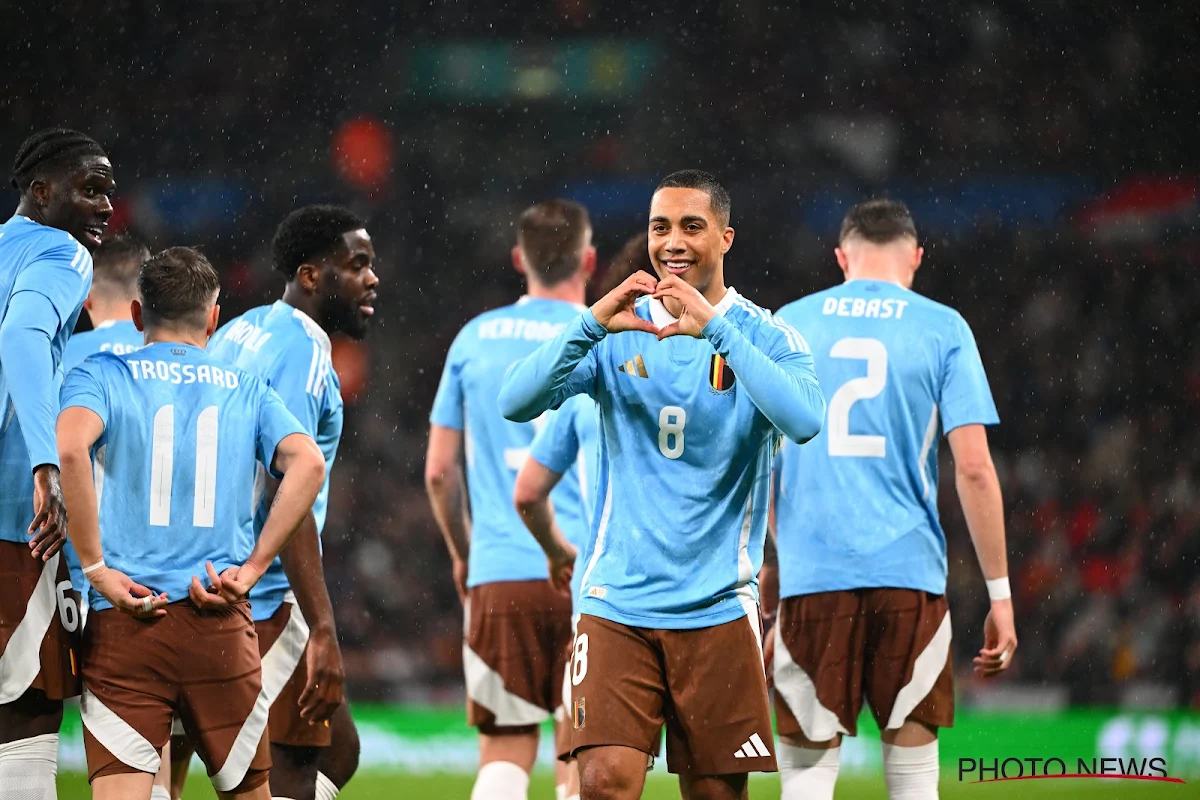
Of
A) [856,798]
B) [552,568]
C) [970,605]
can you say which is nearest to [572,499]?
[552,568]

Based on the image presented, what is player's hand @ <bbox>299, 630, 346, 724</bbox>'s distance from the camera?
4.46 meters

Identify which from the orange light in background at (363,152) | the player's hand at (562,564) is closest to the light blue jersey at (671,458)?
the player's hand at (562,564)

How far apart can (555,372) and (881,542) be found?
5.56 feet

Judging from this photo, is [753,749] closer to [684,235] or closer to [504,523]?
[684,235]

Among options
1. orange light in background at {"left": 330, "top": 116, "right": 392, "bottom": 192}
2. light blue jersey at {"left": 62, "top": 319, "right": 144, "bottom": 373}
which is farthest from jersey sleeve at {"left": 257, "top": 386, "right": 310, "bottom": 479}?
orange light in background at {"left": 330, "top": 116, "right": 392, "bottom": 192}

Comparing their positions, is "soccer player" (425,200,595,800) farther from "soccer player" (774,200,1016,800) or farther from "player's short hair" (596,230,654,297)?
"soccer player" (774,200,1016,800)

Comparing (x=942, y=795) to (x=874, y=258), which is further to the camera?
(x=942, y=795)

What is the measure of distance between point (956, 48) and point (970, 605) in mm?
9043

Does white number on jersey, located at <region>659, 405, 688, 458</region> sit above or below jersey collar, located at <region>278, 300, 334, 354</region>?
below

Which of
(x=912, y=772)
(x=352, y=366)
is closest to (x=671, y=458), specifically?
(x=912, y=772)

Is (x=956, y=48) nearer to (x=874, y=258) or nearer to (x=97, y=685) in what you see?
(x=874, y=258)

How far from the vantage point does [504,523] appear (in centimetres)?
590

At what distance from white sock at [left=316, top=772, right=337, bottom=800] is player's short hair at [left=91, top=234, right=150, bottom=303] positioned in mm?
1929

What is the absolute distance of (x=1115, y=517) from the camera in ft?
47.4
